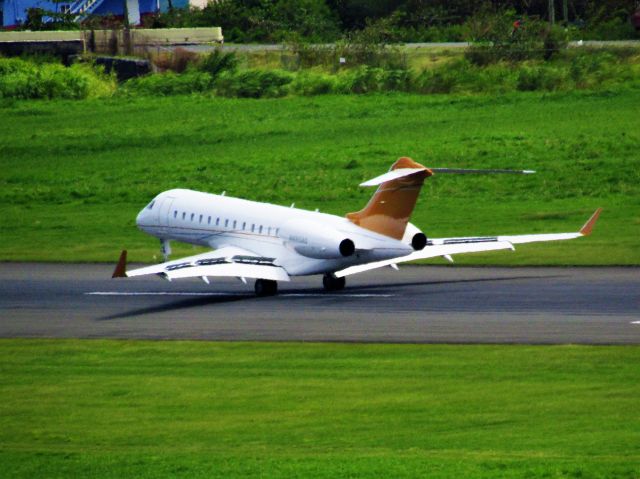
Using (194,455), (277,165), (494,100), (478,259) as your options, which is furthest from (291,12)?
(194,455)

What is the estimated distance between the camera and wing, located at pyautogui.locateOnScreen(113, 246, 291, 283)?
4419cm

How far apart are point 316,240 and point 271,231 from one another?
108 inches

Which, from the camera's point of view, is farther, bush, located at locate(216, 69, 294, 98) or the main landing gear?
bush, located at locate(216, 69, 294, 98)

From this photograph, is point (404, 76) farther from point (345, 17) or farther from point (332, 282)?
point (332, 282)

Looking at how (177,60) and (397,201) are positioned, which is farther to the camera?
(177,60)

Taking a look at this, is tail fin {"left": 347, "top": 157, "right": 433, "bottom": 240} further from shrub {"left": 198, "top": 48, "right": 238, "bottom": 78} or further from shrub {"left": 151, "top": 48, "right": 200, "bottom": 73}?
shrub {"left": 151, "top": 48, "right": 200, "bottom": 73}

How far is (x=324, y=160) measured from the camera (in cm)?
7888

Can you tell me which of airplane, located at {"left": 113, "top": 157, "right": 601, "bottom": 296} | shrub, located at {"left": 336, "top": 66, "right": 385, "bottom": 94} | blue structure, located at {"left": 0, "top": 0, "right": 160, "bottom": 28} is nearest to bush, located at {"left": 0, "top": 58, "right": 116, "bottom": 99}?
shrub, located at {"left": 336, "top": 66, "right": 385, "bottom": 94}

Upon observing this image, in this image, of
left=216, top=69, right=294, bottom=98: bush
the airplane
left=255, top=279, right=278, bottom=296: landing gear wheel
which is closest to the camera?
the airplane

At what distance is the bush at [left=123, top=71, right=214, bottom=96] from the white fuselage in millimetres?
45873

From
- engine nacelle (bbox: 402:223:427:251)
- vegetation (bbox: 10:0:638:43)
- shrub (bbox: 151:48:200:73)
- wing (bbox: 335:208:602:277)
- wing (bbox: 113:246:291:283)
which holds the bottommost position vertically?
wing (bbox: 335:208:602:277)

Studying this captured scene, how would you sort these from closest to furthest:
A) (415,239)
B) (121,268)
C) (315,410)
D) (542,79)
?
1. (315,410)
2. (121,268)
3. (415,239)
4. (542,79)

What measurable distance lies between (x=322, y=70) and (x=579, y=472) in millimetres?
79976

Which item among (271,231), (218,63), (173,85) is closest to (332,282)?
(271,231)
